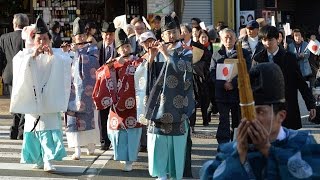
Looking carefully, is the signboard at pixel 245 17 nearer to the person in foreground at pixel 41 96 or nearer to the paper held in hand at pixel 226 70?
the paper held in hand at pixel 226 70

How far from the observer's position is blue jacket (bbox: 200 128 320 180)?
2762 millimetres

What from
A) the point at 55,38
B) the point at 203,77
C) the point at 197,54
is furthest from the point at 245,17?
the point at 197,54

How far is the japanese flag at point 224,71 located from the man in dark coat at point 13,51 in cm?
332

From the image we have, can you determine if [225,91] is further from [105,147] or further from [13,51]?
[13,51]

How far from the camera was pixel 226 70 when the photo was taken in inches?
318

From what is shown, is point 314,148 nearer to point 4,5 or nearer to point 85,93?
point 85,93

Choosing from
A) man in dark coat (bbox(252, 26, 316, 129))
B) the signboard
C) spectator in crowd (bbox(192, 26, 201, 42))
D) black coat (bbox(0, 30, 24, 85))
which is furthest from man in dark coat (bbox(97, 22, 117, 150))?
the signboard

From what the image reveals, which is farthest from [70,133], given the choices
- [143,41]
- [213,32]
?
[213,32]

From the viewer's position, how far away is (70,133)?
28.0ft

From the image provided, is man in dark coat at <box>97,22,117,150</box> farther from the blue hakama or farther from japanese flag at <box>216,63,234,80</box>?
japanese flag at <box>216,63,234,80</box>

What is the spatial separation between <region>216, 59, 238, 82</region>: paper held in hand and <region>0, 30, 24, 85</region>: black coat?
3.50m

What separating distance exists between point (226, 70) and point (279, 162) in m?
5.34

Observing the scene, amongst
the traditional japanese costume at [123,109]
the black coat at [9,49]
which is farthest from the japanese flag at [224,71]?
the black coat at [9,49]

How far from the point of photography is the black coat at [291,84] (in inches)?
261
